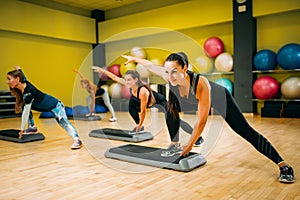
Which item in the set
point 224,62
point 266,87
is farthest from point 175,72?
point 224,62

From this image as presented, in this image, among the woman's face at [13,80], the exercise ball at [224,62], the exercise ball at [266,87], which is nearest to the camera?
the woman's face at [13,80]

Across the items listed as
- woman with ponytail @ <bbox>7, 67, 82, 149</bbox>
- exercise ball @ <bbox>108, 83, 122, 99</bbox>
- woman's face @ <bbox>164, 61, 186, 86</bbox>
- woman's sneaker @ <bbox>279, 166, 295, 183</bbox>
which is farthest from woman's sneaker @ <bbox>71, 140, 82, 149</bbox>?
exercise ball @ <bbox>108, 83, 122, 99</bbox>

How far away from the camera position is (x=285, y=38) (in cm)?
571

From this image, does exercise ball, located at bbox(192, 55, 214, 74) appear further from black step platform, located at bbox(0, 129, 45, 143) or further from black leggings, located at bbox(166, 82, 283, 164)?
black leggings, located at bbox(166, 82, 283, 164)

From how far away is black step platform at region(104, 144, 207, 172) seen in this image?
2.19 metres

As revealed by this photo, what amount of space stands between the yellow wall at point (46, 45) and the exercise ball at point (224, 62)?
3.27 m

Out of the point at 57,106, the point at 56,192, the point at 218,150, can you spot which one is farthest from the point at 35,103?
the point at 218,150

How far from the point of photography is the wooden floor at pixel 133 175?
1.73 m

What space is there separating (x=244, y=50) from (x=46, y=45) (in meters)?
4.92

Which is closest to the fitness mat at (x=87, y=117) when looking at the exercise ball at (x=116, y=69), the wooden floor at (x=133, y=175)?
the exercise ball at (x=116, y=69)

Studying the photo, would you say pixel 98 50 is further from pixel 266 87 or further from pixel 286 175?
pixel 286 175

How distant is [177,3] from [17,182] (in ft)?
19.8

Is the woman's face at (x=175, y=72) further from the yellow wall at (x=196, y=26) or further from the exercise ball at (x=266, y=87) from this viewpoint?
the exercise ball at (x=266, y=87)

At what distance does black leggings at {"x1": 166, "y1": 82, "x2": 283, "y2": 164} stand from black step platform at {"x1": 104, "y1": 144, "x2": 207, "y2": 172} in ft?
1.44
